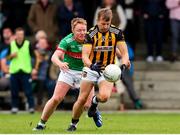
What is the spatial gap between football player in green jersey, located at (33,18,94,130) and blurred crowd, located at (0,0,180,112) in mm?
6977

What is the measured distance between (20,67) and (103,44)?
25.3ft

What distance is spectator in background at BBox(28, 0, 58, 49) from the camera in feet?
77.7

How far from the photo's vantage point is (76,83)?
1459 centimetres

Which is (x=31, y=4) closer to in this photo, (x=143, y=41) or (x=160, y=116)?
(x=143, y=41)

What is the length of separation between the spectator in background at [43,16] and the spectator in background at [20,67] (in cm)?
217

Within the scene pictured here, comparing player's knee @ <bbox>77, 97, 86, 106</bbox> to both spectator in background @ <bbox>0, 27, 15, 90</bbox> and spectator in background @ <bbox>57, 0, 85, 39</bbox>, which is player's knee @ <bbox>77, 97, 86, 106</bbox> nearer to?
spectator in background @ <bbox>0, 27, 15, 90</bbox>

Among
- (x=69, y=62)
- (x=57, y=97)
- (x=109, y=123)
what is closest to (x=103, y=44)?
(x=69, y=62)

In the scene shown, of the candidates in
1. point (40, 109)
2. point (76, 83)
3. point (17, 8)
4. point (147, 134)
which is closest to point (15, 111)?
point (40, 109)

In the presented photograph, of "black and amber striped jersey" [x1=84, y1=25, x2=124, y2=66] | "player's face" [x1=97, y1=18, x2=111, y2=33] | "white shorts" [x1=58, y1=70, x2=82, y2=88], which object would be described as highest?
"player's face" [x1=97, y1=18, x2=111, y2=33]

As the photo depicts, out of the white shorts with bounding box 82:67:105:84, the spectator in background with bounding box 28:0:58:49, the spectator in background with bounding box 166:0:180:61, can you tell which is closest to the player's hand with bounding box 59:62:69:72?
the white shorts with bounding box 82:67:105:84

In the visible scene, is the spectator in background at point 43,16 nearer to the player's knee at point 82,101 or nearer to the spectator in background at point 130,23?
the spectator in background at point 130,23

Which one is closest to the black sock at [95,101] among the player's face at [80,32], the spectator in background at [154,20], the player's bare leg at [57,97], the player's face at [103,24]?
the player's bare leg at [57,97]

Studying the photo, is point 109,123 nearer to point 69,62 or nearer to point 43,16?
point 69,62

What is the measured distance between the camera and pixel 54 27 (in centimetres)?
2392
